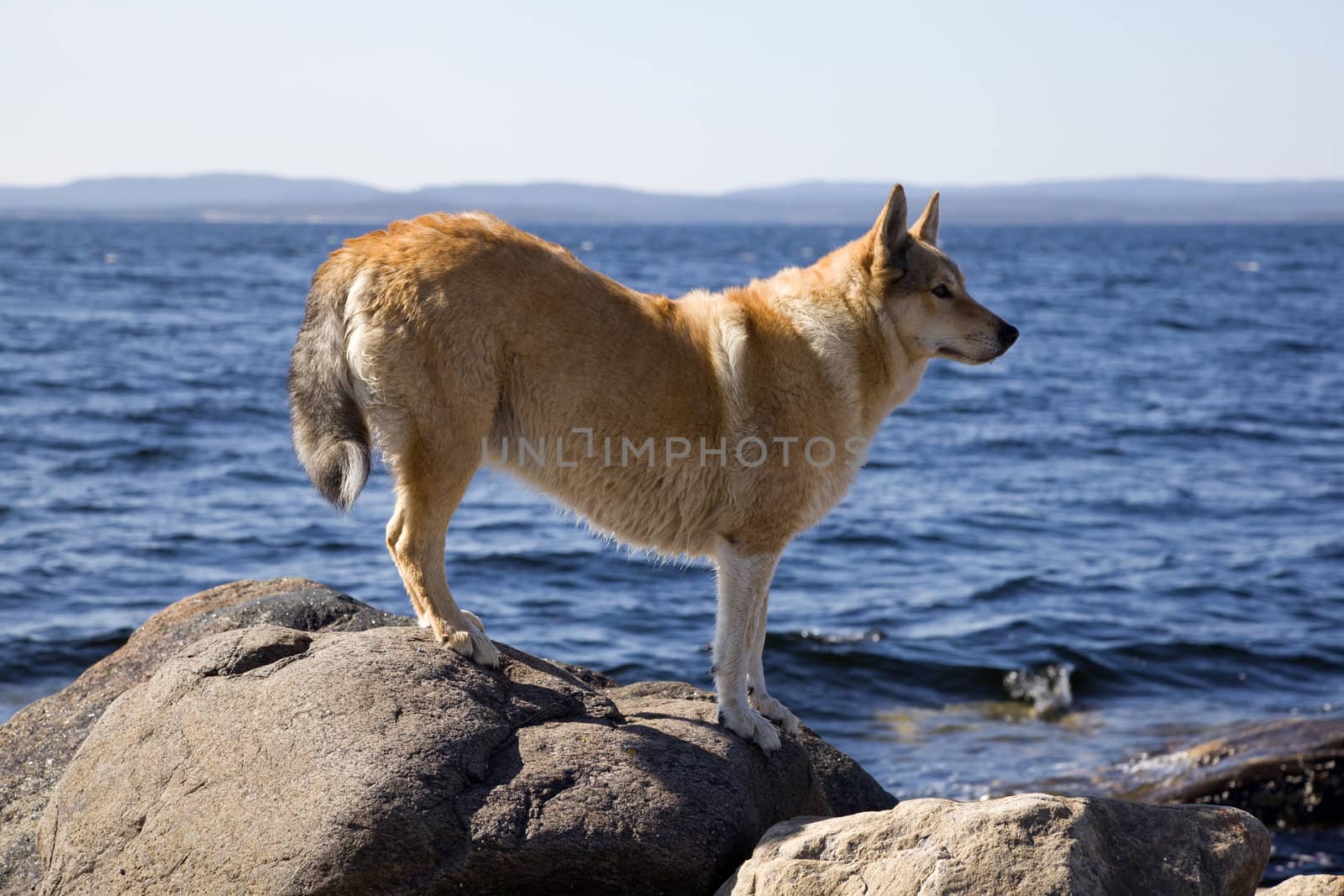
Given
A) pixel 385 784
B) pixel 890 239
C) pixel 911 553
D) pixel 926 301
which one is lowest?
pixel 911 553

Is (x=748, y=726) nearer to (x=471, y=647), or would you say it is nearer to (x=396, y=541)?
(x=471, y=647)

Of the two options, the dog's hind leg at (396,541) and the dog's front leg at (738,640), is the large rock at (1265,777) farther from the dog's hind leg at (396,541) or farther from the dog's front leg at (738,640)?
the dog's hind leg at (396,541)

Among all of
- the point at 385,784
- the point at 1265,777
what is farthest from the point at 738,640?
the point at 1265,777

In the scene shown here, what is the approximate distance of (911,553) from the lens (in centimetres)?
1526

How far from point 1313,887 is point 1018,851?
1.73 meters

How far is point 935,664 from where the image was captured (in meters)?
11.5

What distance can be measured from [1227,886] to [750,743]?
217 centimetres

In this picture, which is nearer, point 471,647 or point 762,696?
point 471,647

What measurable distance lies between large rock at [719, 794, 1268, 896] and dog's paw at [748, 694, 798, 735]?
125cm

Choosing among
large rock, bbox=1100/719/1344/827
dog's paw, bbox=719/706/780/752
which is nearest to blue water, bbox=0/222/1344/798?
large rock, bbox=1100/719/1344/827

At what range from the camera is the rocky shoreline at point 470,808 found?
4598 mm

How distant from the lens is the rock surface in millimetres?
5070

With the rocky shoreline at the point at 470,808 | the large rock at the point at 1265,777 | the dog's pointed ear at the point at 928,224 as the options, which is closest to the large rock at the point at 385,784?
the rocky shoreline at the point at 470,808

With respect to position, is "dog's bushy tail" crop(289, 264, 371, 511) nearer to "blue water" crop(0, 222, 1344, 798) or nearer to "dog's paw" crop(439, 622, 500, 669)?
"dog's paw" crop(439, 622, 500, 669)
